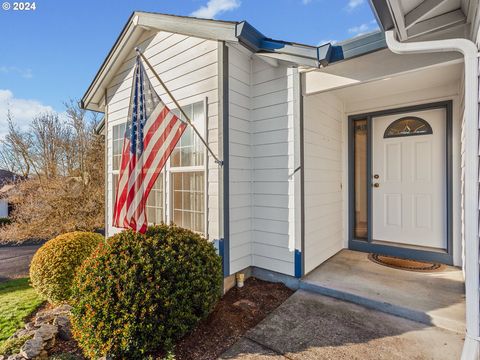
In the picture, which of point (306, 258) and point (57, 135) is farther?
point (57, 135)

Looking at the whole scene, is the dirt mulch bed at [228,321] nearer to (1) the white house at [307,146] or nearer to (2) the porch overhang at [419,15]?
(1) the white house at [307,146]

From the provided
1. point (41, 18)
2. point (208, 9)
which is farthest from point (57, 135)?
point (208, 9)

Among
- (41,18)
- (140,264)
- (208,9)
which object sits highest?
(208,9)

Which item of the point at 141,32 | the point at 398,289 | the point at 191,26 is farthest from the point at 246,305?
the point at 141,32

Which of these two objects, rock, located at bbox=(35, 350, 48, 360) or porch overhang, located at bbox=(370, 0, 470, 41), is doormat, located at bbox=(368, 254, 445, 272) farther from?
rock, located at bbox=(35, 350, 48, 360)

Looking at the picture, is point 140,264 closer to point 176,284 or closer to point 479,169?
point 176,284

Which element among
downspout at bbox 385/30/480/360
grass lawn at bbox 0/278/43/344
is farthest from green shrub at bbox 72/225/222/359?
downspout at bbox 385/30/480/360

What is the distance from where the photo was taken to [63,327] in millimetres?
2627

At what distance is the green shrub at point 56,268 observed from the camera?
352 cm

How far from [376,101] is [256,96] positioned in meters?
2.14

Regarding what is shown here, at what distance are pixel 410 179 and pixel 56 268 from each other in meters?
5.55

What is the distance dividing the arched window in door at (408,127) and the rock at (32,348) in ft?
17.2

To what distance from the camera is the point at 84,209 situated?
820cm

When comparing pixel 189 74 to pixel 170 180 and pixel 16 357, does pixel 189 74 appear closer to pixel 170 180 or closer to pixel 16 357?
pixel 170 180
